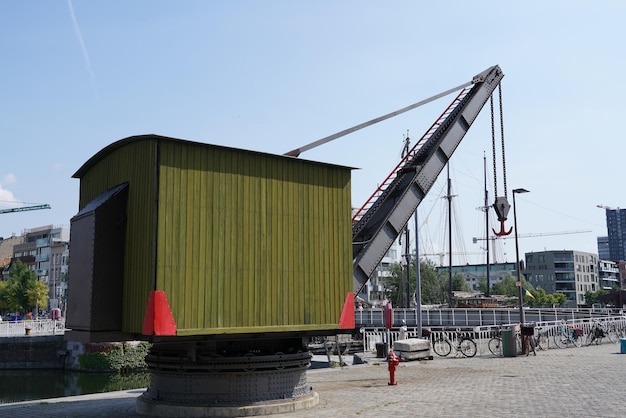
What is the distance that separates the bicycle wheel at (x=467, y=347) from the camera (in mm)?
26062

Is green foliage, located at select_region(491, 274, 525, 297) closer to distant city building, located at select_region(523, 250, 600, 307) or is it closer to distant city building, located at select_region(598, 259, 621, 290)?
distant city building, located at select_region(523, 250, 600, 307)

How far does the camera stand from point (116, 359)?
139ft

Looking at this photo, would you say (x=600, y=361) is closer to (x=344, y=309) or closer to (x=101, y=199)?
(x=344, y=309)

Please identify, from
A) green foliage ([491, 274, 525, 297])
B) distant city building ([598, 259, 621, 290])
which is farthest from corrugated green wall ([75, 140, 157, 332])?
distant city building ([598, 259, 621, 290])

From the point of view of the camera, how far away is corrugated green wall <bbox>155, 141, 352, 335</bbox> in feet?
38.5

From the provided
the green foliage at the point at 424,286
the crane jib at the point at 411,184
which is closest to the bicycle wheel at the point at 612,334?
the crane jib at the point at 411,184

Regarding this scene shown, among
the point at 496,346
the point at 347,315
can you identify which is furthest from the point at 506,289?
the point at 347,315

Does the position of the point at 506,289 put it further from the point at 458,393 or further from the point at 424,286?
the point at 458,393

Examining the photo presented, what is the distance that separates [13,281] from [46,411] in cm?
9728

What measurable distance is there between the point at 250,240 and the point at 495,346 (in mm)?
17845

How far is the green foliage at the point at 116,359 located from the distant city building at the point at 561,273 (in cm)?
11650

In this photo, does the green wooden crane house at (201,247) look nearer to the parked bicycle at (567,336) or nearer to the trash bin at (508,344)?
the trash bin at (508,344)

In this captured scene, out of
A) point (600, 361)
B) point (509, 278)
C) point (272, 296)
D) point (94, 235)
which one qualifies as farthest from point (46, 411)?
point (509, 278)

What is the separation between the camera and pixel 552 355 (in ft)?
83.1
